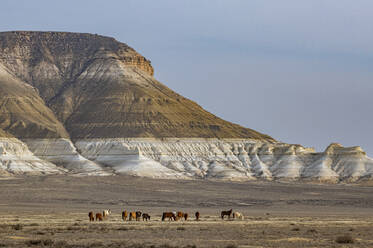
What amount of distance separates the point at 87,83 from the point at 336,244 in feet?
508

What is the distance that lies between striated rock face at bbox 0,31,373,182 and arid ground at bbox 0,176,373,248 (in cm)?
1513

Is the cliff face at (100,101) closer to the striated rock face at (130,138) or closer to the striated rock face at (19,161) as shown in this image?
the striated rock face at (130,138)

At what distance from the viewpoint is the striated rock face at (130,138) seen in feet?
485

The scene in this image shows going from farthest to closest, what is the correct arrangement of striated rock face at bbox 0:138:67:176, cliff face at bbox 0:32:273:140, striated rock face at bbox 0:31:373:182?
cliff face at bbox 0:32:273:140 → striated rock face at bbox 0:31:373:182 → striated rock face at bbox 0:138:67:176

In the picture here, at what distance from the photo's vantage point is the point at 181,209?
87.7 metres

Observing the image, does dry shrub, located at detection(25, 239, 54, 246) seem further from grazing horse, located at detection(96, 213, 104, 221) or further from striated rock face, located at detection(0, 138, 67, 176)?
striated rock face, located at detection(0, 138, 67, 176)

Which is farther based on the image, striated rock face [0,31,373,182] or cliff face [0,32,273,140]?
cliff face [0,32,273,140]

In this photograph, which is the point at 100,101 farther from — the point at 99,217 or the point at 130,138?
the point at 99,217

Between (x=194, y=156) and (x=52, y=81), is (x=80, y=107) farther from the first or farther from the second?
(x=194, y=156)

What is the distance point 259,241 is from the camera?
38.8 m

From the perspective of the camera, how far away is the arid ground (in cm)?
3959

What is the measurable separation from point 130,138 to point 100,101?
70.6 feet

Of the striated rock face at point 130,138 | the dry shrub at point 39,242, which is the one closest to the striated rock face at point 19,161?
the striated rock face at point 130,138

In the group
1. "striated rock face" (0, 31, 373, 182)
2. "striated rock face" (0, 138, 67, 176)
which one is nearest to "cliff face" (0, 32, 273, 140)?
"striated rock face" (0, 31, 373, 182)
